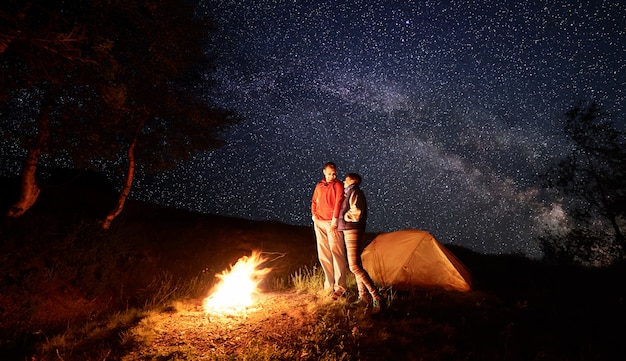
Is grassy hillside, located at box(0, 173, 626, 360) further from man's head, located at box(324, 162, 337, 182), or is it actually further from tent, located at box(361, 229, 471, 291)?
man's head, located at box(324, 162, 337, 182)

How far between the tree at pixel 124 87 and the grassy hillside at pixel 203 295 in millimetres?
1717

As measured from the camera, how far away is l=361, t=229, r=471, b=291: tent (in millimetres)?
8938

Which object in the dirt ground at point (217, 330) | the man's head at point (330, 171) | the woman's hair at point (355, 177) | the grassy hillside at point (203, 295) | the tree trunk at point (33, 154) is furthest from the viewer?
the tree trunk at point (33, 154)

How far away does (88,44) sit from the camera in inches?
280

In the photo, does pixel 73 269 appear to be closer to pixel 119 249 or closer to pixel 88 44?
pixel 119 249

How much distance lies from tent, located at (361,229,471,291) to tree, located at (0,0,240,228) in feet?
27.8

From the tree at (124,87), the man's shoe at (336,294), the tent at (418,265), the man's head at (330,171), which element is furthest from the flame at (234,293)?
the tree at (124,87)

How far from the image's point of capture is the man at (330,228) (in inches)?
254

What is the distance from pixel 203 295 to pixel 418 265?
19.0ft

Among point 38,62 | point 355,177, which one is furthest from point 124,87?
point 355,177

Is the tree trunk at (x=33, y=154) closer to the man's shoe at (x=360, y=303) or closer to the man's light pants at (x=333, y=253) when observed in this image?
the man's light pants at (x=333, y=253)

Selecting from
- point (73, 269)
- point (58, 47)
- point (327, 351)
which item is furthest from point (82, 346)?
point (58, 47)

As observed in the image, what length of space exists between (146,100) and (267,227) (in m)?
10.6

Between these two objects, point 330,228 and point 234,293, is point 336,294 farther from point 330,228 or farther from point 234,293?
point 234,293
